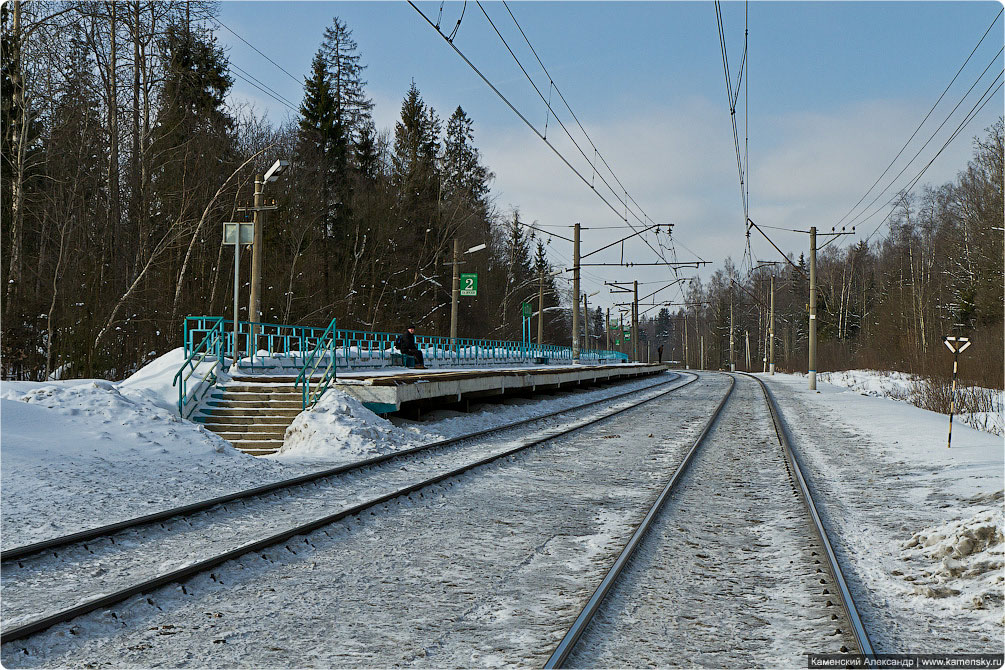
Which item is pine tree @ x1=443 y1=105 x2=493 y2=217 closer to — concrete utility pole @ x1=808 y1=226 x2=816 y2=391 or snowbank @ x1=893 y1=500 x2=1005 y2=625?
concrete utility pole @ x1=808 y1=226 x2=816 y2=391

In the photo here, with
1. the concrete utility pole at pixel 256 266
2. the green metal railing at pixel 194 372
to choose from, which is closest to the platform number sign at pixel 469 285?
the concrete utility pole at pixel 256 266

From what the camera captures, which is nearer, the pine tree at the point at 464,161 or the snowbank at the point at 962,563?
the snowbank at the point at 962,563

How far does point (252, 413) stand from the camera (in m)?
16.1

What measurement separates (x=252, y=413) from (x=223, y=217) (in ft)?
79.2

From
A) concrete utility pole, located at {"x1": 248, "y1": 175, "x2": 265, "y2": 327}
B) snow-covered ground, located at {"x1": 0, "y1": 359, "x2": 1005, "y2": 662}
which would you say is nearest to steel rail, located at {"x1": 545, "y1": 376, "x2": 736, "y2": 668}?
snow-covered ground, located at {"x1": 0, "y1": 359, "x2": 1005, "y2": 662}

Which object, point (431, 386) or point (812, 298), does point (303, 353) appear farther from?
point (812, 298)

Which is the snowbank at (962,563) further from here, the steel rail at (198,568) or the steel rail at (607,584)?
the steel rail at (198,568)

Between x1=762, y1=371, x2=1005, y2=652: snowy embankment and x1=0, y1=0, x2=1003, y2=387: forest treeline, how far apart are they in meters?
16.3

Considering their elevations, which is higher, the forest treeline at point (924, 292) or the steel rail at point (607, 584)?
the forest treeline at point (924, 292)

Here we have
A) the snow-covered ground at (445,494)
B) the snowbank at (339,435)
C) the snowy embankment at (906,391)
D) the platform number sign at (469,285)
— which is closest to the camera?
the snow-covered ground at (445,494)

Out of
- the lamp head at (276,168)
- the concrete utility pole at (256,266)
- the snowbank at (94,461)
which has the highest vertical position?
the lamp head at (276,168)

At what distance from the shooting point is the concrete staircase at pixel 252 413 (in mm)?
15227

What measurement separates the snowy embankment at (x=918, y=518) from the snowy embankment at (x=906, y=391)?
2.67 m

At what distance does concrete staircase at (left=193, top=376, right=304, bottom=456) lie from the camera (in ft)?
50.0
